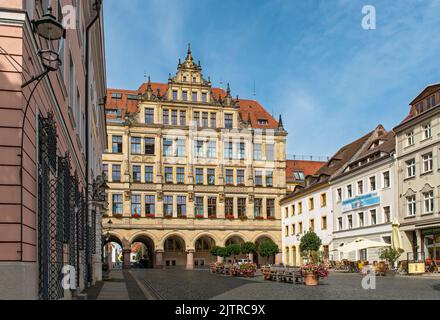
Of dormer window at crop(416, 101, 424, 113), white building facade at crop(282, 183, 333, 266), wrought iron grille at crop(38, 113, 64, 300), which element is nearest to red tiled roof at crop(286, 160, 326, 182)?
white building facade at crop(282, 183, 333, 266)

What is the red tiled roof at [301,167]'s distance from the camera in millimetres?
70144

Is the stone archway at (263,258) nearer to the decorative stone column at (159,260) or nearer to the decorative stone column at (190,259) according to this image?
the decorative stone column at (190,259)

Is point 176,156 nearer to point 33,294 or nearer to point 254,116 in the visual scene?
point 254,116

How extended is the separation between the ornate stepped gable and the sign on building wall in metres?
20.2

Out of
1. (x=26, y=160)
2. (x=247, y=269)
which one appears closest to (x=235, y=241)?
(x=247, y=269)

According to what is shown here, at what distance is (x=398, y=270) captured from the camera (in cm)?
3522

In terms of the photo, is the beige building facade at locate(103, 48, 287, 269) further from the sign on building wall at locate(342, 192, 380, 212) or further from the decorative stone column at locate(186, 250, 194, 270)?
the sign on building wall at locate(342, 192, 380, 212)

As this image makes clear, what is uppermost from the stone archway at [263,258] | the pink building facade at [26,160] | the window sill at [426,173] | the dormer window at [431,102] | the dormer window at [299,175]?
the dormer window at [431,102]

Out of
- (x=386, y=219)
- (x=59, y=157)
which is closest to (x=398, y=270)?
(x=386, y=219)

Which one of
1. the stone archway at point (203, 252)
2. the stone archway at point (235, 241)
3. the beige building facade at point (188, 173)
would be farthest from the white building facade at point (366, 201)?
the stone archway at point (203, 252)

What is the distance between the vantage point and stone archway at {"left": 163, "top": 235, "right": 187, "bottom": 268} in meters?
62.7

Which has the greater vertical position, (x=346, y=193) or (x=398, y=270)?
(x=346, y=193)

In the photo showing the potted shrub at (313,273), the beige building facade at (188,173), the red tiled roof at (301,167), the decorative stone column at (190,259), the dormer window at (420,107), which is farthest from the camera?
the red tiled roof at (301,167)

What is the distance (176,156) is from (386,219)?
2779cm
